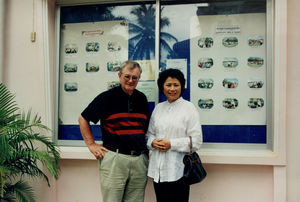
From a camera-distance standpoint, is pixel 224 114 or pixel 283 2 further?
pixel 224 114

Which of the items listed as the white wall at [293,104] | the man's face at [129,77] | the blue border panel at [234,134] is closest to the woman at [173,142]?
the man's face at [129,77]

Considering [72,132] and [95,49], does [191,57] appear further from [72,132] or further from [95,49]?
[72,132]

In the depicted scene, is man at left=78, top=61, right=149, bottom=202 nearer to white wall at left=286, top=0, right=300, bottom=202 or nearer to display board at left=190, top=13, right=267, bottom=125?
display board at left=190, top=13, right=267, bottom=125

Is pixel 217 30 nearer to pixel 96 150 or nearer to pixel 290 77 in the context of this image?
pixel 290 77

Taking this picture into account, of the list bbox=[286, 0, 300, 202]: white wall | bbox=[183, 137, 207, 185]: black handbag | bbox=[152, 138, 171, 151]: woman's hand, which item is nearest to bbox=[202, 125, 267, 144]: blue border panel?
bbox=[286, 0, 300, 202]: white wall

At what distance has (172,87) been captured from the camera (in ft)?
7.50

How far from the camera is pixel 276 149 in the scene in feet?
8.96

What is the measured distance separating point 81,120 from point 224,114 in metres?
1.68

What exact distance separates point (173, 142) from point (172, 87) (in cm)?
50

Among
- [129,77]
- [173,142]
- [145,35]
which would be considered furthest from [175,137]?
[145,35]

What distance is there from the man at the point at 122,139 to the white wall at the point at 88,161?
2.52 feet

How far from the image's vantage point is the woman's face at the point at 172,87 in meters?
2.29

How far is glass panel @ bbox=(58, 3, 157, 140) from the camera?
318cm

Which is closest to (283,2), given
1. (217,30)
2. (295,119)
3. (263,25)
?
(263,25)
